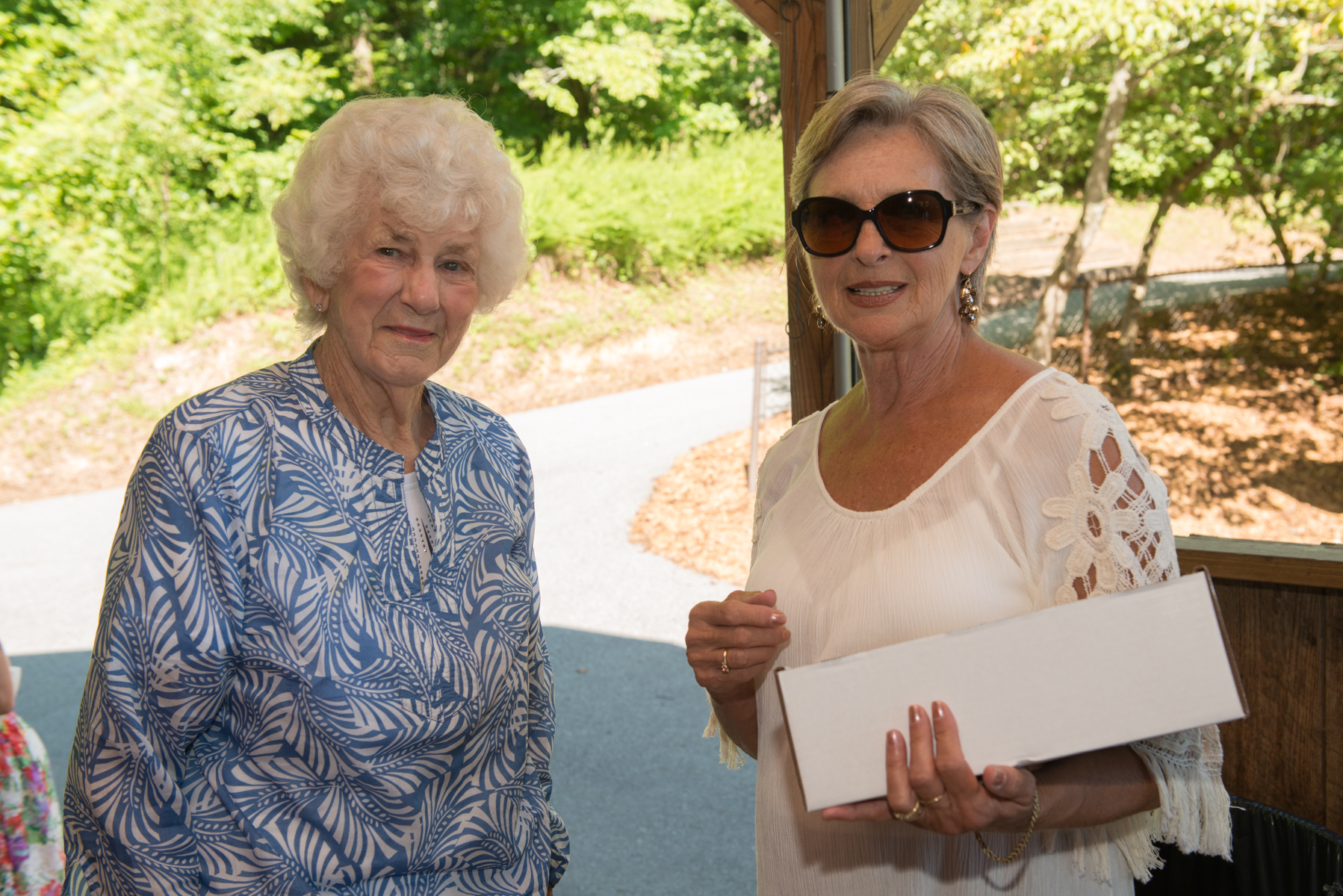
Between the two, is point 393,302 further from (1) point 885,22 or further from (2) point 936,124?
(1) point 885,22

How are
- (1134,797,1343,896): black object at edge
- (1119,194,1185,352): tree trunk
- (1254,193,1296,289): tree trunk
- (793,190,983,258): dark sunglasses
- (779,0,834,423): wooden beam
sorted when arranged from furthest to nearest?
(1119,194,1185,352): tree trunk
(1254,193,1296,289): tree trunk
(779,0,834,423): wooden beam
(1134,797,1343,896): black object at edge
(793,190,983,258): dark sunglasses

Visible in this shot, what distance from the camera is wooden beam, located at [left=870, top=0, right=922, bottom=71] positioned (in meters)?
2.77

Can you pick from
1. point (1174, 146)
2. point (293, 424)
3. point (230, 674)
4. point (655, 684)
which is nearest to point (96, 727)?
point (230, 674)

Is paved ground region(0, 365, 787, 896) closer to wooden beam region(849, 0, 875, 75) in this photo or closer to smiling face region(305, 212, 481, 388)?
smiling face region(305, 212, 481, 388)

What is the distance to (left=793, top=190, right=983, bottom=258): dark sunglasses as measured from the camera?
1569 millimetres

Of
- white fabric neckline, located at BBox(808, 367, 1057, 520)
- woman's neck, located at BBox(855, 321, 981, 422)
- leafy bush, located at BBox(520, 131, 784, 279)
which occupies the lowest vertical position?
white fabric neckline, located at BBox(808, 367, 1057, 520)

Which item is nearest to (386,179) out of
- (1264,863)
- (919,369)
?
(919,369)

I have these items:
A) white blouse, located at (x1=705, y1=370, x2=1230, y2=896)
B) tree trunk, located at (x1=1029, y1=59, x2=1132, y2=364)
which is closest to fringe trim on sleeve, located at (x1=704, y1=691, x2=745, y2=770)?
white blouse, located at (x1=705, y1=370, x2=1230, y2=896)

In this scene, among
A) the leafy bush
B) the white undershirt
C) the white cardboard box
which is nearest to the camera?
the white cardboard box

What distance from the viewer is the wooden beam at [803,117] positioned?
2711 millimetres

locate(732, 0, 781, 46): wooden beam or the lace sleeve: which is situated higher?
locate(732, 0, 781, 46): wooden beam

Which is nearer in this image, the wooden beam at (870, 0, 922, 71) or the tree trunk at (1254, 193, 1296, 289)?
the wooden beam at (870, 0, 922, 71)

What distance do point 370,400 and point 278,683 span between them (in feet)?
1.69

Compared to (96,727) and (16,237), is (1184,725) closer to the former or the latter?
(96,727)
